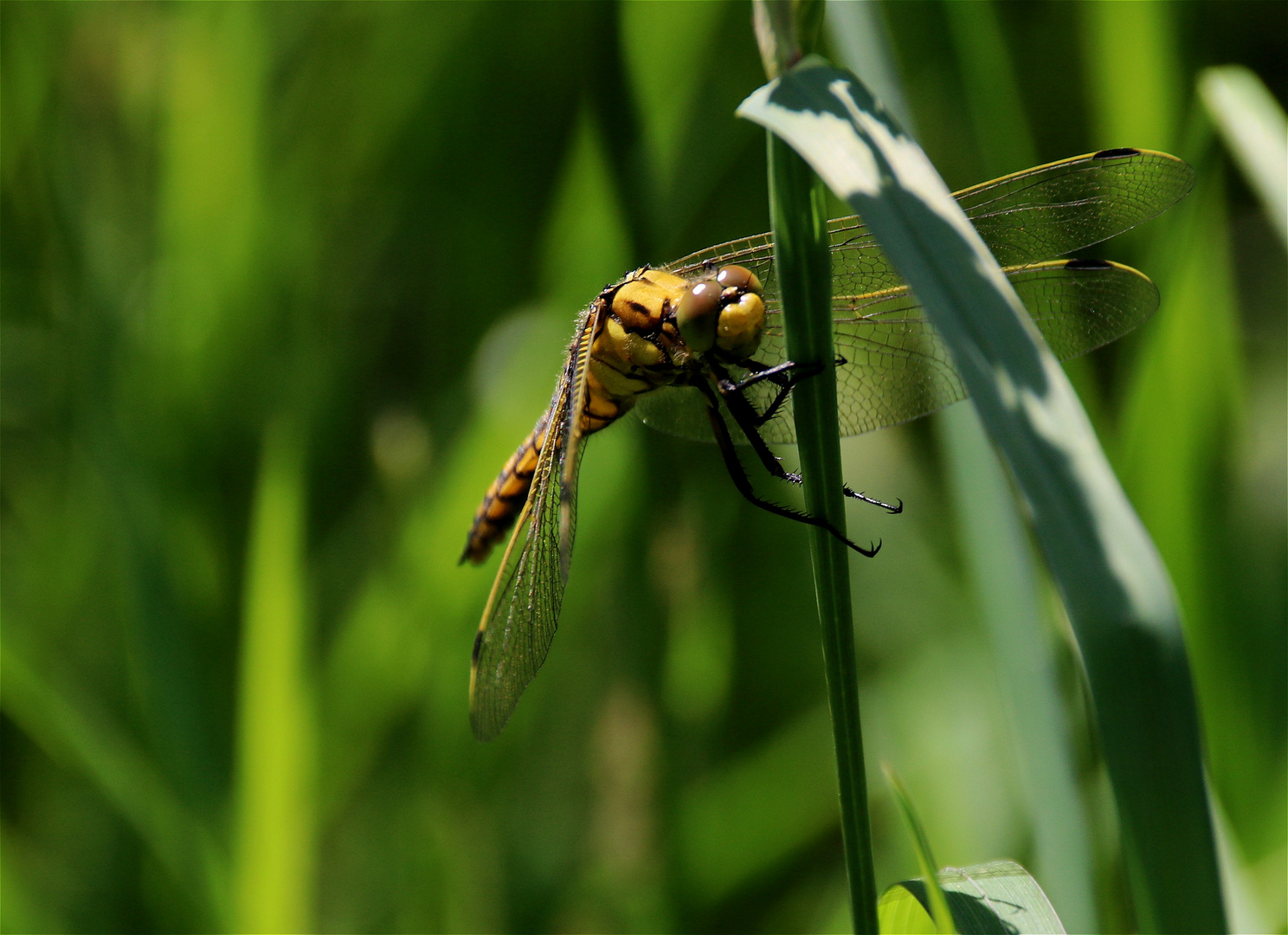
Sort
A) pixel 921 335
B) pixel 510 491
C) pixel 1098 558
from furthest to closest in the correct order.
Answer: pixel 510 491 → pixel 921 335 → pixel 1098 558

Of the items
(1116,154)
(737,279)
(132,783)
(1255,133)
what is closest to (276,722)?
(132,783)

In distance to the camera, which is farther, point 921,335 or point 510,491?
point 510,491

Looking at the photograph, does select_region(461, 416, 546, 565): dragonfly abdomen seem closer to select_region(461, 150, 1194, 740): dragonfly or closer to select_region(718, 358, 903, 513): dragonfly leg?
select_region(461, 150, 1194, 740): dragonfly

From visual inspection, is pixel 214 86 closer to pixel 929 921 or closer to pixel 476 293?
pixel 476 293

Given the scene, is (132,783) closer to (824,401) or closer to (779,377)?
(779,377)

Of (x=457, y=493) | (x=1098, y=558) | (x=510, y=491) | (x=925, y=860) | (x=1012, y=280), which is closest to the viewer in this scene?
(x=1098, y=558)

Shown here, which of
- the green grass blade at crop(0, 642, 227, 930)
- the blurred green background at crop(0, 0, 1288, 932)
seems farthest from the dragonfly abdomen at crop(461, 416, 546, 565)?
the green grass blade at crop(0, 642, 227, 930)

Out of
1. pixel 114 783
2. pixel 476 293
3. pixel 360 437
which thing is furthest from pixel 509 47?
pixel 114 783

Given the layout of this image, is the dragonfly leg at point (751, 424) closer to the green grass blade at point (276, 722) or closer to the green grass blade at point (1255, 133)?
the green grass blade at point (1255, 133)
